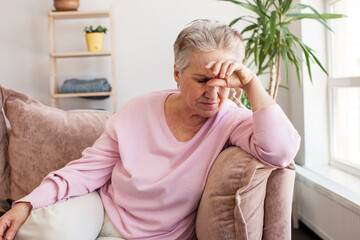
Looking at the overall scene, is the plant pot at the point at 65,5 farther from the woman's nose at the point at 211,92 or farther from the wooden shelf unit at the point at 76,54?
the woman's nose at the point at 211,92

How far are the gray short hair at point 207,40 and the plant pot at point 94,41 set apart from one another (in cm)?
161

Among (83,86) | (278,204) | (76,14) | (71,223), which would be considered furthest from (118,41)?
(278,204)

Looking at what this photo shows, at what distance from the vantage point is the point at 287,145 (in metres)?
1.10

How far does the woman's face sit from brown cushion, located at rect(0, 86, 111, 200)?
2.33ft

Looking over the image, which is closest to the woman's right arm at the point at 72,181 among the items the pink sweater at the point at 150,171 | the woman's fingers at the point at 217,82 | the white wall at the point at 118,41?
the pink sweater at the point at 150,171

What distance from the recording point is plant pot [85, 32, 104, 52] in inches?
107

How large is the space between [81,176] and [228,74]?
0.65 metres

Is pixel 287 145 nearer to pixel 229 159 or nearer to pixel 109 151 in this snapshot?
pixel 229 159

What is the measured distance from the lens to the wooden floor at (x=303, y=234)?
2379mm

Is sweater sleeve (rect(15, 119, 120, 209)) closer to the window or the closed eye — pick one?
the closed eye

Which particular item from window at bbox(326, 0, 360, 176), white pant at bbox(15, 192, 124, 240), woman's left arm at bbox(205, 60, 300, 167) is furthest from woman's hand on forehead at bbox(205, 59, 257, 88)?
window at bbox(326, 0, 360, 176)

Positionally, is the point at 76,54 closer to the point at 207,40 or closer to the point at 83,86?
the point at 83,86

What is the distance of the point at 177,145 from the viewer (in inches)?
51.6

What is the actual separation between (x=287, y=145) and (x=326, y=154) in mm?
1634
